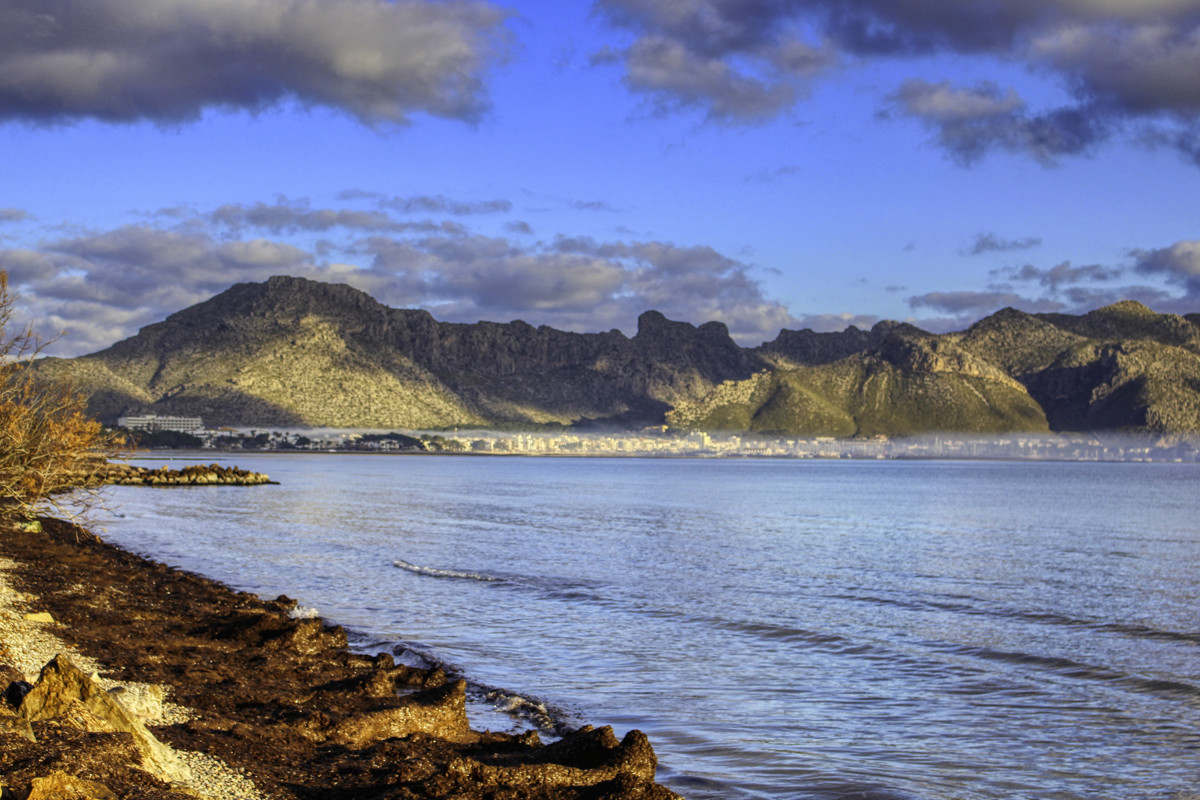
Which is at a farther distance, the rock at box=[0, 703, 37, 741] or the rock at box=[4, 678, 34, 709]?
the rock at box=[4, 678, 34, 709]

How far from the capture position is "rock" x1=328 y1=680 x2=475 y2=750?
1077 cm

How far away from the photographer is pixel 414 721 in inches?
456

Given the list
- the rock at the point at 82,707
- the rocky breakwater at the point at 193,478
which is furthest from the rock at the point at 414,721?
the rocky breakwater at the point at 193,478

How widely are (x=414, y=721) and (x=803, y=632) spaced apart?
13147mm

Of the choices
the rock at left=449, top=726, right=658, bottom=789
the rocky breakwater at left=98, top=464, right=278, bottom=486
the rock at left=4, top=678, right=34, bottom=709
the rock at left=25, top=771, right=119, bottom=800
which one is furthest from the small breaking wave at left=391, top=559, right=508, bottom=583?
the rocky breakwater at left=98, top=464, right=278, bottom=486

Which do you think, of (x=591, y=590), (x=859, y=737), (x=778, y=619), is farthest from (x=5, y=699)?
(x=591, y=590)

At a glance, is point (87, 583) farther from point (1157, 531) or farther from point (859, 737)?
point (1157, 531)

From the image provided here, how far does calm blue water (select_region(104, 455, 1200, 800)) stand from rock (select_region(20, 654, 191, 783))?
6.02 m

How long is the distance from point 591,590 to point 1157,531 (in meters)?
42.3

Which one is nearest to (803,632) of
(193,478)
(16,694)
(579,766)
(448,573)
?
(579,766)

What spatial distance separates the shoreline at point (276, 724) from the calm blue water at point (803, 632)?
1896mm

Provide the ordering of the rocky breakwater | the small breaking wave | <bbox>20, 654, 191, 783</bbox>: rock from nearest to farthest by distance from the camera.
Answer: <bbox>20, 654, 191, 783</bbox>: rock, the small breaking wave, the rocky breakwater

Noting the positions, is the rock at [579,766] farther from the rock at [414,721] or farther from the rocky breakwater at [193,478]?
the rocky breakwater at [193,478]

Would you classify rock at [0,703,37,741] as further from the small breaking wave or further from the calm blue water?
the small breaking wave
